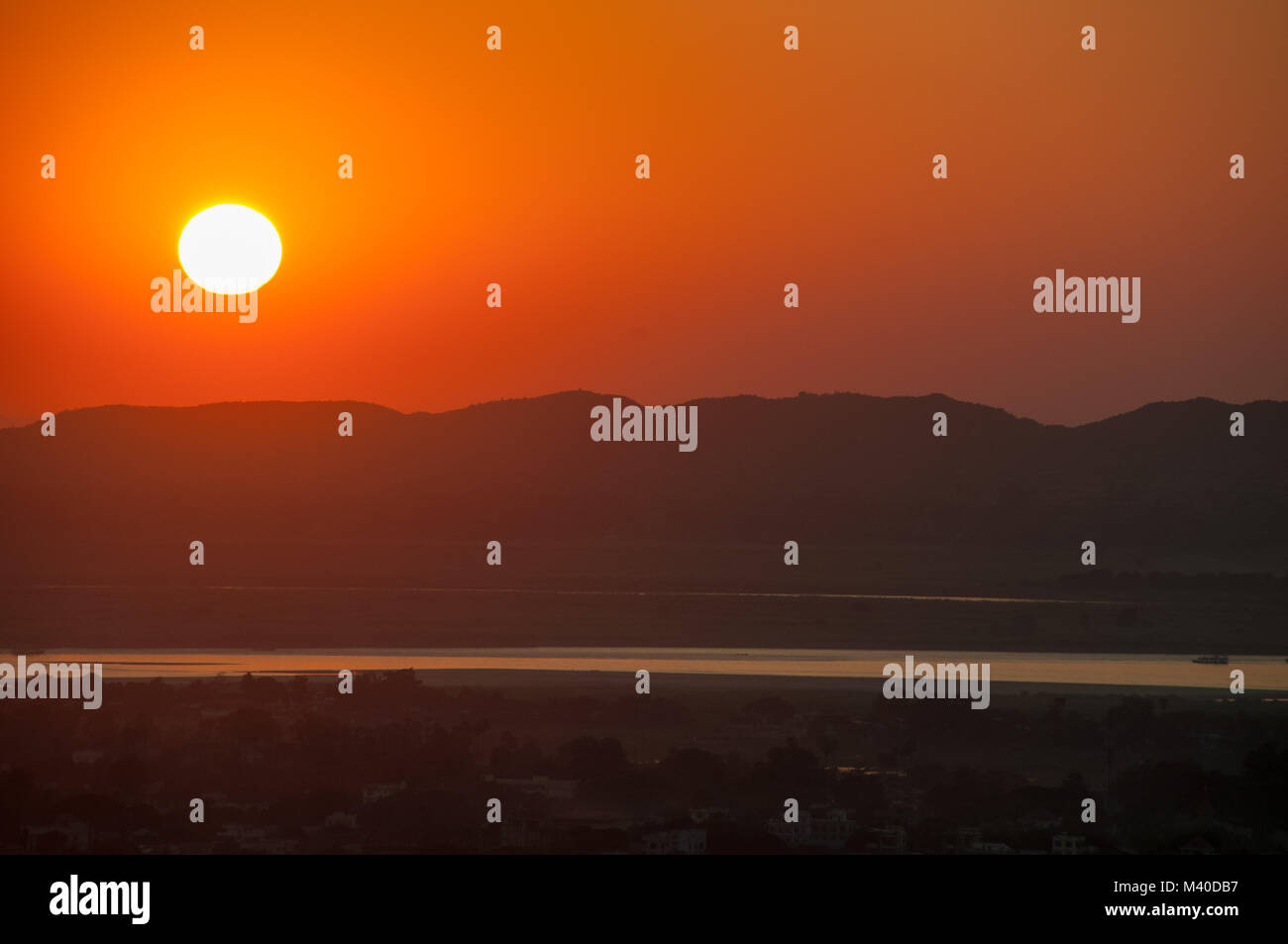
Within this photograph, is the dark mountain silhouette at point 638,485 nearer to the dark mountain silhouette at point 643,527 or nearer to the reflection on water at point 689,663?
the dark mountain silhouette at point 643,527

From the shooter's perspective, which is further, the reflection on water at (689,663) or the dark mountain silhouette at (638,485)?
the dark mountain silhouette at (638,485)

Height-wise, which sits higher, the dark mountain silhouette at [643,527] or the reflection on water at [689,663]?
the dark mountain silhouette at [643,527]

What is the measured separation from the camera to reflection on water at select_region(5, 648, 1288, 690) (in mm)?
23172

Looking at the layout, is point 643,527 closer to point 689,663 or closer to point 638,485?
point 638,485

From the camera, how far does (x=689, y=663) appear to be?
85.4 ft

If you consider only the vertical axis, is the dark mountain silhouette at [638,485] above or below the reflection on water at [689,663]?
above

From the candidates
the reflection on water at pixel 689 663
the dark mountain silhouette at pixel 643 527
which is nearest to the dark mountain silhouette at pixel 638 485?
the dark mountain silhouette at pixel 643 527

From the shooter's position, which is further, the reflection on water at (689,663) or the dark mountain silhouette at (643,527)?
the dark mountain silhouette at (643,527)

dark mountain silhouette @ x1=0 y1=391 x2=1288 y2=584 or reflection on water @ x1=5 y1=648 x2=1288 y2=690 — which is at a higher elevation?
dark mountain silhouette @ x1=0 y1=391 x2=1288 y2=584

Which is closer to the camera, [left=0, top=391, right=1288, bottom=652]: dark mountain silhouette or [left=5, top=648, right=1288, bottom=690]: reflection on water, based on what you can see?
[left=5, top=648, right=1288, bottom=690]: reflection on water

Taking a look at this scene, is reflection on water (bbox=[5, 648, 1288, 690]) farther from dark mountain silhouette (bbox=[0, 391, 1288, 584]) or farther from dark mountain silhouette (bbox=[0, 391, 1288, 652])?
dark mountain silhouette (bbox=[0, 391, 1288, 584])

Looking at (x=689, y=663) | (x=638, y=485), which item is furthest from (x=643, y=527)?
(x=689, y=663)

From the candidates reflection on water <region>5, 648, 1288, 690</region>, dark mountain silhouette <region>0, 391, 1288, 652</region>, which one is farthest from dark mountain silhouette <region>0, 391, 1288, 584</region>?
reflection on water <region>5, 648, 1288, 690</region>

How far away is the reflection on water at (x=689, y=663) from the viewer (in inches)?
912
